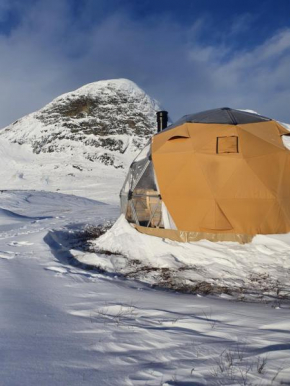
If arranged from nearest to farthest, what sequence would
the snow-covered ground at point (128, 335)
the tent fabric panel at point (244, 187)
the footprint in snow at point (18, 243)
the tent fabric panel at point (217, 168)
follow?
the snow-covered ground at point (128, 335), the tent fabric panel at point (244, 187), the tent fabric panel at point (217, 168), the footprint in snow at point (18, 243)

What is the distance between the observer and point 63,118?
5925 centimetres

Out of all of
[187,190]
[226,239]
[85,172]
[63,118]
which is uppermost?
[63,118]

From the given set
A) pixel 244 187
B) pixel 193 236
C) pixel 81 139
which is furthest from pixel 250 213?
pixel 81 139

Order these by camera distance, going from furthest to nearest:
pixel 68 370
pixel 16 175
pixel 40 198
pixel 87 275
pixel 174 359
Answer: pixel 16 175
pixel 40 198
pixel 87 275
pixel 174 359
pixel 68 370

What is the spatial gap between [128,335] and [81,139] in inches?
2048

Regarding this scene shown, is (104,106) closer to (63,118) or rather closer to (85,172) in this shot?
(63,118)

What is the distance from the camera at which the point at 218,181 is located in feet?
24.5

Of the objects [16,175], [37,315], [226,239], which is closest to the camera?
[37,315]

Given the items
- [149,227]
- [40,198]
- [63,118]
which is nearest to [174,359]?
[149,227]

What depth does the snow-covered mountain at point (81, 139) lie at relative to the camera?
37719mm

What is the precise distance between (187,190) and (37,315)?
5.14 metres

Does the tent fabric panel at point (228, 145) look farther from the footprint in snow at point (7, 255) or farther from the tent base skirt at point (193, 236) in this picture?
the footprint in snow at point (7, 255)

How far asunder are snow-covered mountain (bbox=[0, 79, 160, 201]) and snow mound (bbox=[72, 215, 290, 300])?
791 inches

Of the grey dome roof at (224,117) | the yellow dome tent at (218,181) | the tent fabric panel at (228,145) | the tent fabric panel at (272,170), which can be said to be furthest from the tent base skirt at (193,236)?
the grey dome roof at (224,117)
